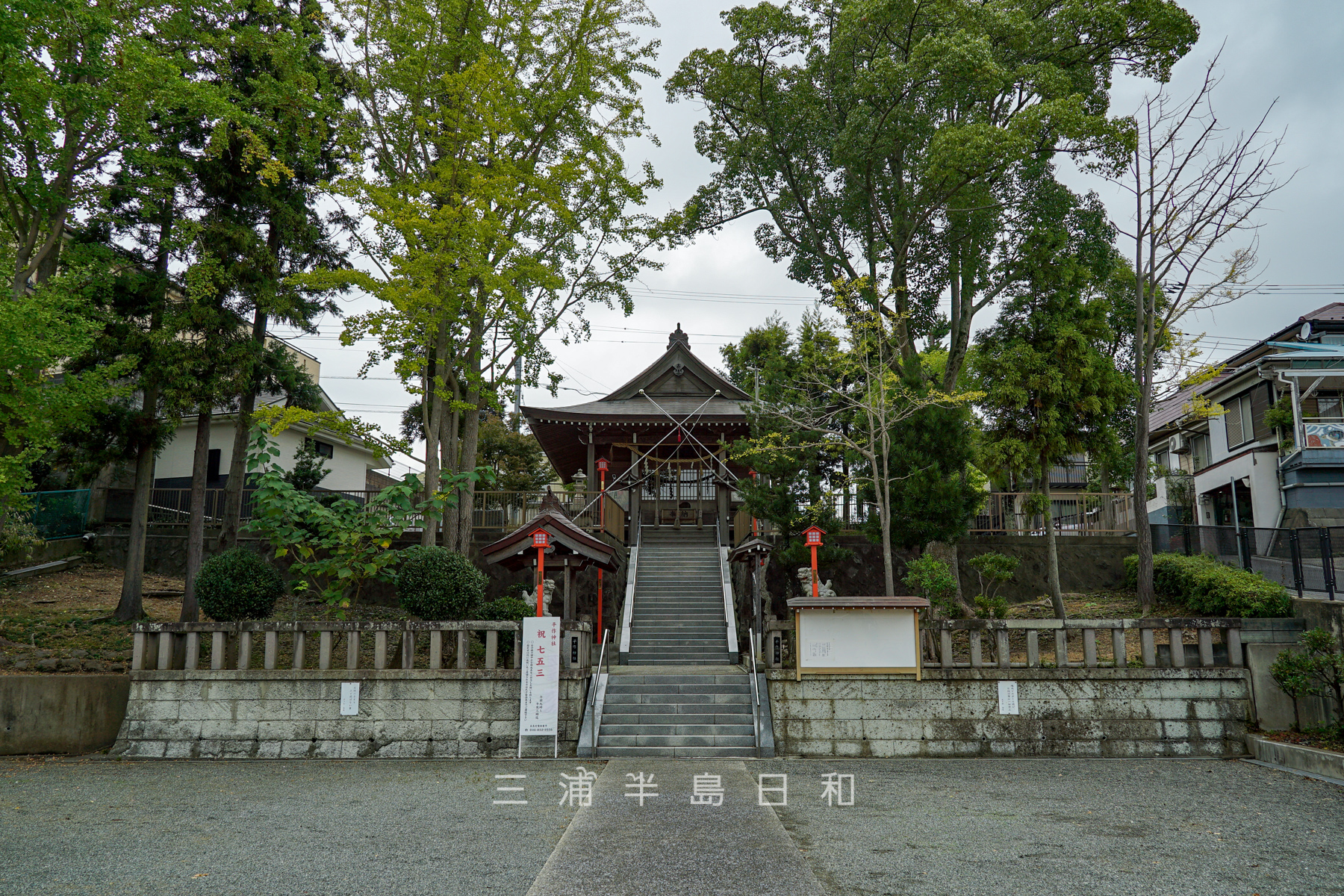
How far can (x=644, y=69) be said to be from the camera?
15203mm

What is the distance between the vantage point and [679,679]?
38.8 ft

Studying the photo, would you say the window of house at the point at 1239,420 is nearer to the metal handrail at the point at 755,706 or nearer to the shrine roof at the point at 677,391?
the shrine roof at the point at 677,391

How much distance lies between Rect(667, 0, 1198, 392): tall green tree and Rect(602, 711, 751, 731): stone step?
6957mm

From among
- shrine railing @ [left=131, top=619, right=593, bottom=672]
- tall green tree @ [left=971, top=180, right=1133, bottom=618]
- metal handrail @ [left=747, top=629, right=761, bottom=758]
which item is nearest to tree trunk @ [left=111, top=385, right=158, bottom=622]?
shrine railing @ [left=131, top=619, right=593, bottom=672]

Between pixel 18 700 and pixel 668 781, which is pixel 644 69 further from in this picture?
pixel 18 700

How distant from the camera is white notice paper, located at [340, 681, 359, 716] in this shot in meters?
10.2

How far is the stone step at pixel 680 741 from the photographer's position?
408 inches

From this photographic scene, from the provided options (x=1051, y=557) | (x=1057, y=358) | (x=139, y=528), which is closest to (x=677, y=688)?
(x=1051, y=557)

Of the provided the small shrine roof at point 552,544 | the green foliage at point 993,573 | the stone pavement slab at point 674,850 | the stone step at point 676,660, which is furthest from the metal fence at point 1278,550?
the small shrine roof at point 552,544

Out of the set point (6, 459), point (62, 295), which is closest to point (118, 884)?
point (6, 459)

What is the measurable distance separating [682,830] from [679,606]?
887cm

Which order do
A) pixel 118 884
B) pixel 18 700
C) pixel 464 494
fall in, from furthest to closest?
pixel 464 494
pixel 18 700
pixel 118 884

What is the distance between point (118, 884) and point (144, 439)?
10.5 m

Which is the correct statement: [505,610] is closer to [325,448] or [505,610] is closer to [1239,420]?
[325,448]
